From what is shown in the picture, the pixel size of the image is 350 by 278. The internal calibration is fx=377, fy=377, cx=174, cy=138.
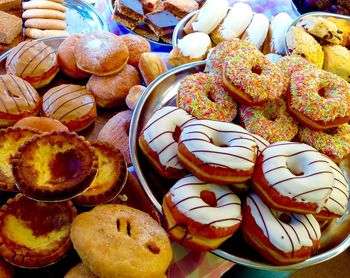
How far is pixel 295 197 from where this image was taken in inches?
38.2

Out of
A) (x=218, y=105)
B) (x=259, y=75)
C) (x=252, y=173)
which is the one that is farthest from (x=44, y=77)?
(x=252, y=173)

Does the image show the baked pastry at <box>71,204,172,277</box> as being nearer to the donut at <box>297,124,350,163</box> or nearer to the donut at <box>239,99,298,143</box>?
the donut at <box>239,99,298,143</box>

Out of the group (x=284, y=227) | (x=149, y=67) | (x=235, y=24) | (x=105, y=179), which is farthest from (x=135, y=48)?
(x=284, y=227)

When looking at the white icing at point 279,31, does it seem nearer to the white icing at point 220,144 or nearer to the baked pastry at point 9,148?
the white icing at point 220,144

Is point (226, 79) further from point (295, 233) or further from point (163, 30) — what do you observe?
point (163, 30)

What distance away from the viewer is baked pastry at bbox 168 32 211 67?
175 cm

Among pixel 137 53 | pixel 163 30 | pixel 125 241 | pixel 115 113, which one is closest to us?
pixel 125 241

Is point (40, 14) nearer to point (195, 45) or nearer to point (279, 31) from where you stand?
point (195, 45)

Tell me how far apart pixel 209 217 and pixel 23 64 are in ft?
3.20

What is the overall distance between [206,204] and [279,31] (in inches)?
50.5

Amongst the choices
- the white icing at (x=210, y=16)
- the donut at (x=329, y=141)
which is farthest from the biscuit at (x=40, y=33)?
the donut at (x=329, y=141)

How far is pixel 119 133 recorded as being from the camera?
1.37 meters

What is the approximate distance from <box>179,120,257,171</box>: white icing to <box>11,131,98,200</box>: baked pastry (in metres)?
0.27

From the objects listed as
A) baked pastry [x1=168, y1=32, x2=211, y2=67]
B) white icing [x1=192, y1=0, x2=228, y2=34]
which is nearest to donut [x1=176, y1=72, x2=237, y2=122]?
baked pastry [x1=168, y1=32, x2=211, y2=67]
